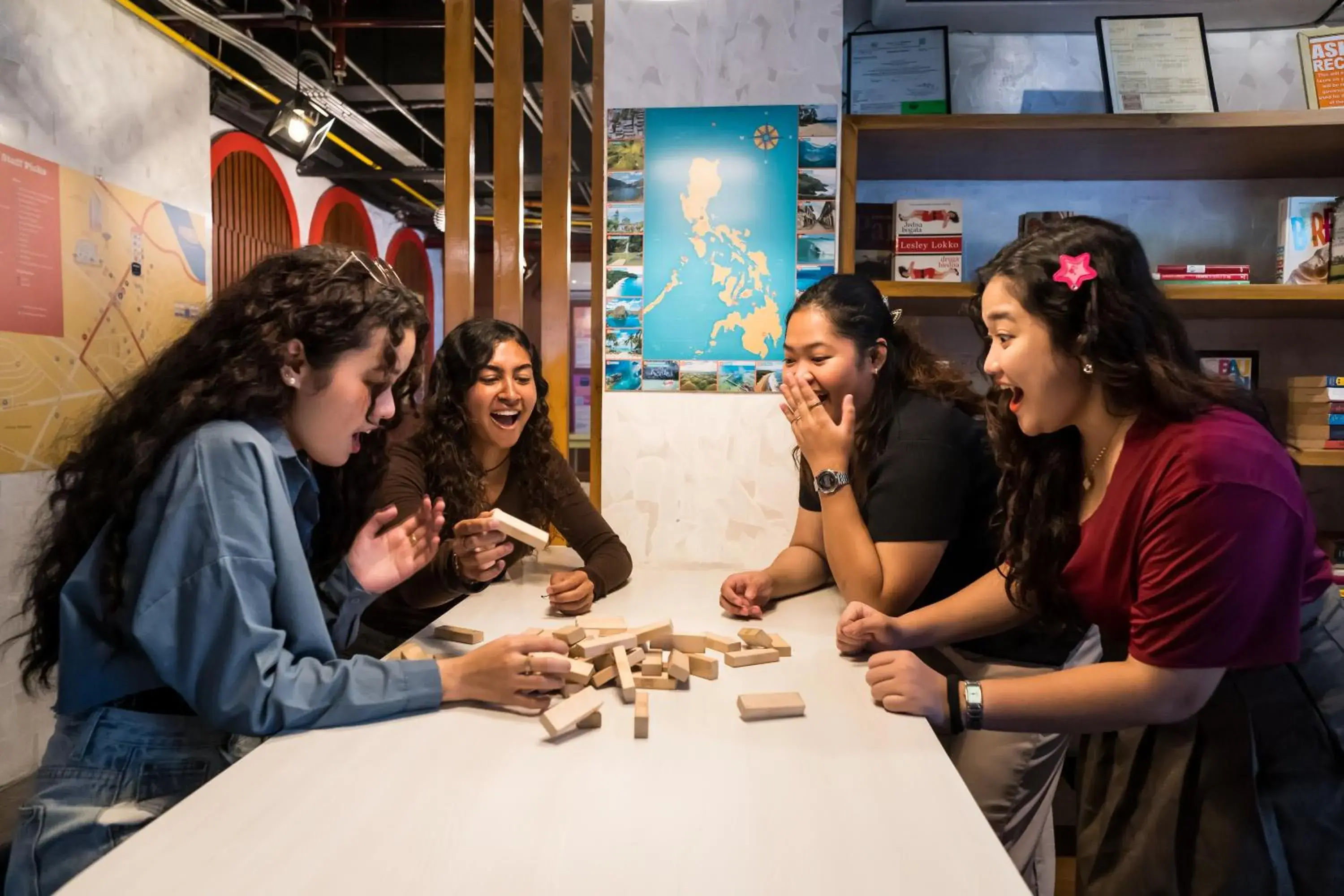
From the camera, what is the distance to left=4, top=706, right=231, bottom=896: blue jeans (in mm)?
1023

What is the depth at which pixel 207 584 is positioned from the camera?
1067 millimetres

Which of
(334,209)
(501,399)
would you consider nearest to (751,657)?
(501,399)

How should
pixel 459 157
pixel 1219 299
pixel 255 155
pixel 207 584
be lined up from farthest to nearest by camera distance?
pixel 255 155 → pixel 459 157 → pixel 1219 299 → pixel 207 584

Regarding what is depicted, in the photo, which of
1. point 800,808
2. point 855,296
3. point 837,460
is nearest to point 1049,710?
point 800,808

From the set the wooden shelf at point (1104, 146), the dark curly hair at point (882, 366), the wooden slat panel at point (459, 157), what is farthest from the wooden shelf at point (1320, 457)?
the wooden slat panel at point (459, 157)

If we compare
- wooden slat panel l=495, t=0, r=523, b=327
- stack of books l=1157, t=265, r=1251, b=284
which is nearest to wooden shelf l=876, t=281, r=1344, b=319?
stack of books l=1157, t=265, r=1251, b=284

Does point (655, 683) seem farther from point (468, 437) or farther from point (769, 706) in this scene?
point (468, 437)

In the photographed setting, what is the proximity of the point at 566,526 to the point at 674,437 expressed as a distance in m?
0.74

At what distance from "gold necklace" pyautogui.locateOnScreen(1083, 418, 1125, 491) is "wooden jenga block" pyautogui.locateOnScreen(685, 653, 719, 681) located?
71cm

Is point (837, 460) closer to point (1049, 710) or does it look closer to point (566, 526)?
point (1049, 710)

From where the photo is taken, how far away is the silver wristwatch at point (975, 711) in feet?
4.05

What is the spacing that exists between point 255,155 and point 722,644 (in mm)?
5816

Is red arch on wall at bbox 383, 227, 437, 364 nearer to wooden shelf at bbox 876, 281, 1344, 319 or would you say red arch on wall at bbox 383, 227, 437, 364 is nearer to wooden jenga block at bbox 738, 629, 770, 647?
wooden shelf at bbox 876, 281, 1344, 319

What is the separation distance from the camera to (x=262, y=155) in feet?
19.5
